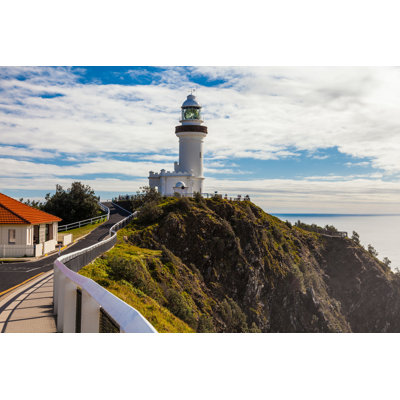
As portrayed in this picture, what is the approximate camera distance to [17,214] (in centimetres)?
2373

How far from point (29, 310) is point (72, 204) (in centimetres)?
3150

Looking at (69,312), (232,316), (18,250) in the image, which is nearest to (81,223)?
(18,250)

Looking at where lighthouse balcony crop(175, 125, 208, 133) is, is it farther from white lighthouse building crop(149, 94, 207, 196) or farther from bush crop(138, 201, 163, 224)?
bush crop(138, 201, 163, 224)

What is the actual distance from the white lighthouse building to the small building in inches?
887

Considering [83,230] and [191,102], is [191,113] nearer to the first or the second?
[191,102]

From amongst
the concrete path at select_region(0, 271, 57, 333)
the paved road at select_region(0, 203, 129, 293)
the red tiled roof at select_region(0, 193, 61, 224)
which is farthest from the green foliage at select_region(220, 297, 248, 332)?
the concrete path at select_region(0, 271, 57, 333)

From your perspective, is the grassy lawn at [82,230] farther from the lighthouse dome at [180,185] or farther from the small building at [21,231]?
the lighthouse dome at [180,185]

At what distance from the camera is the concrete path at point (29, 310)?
902 cm

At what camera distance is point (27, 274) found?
17.0m

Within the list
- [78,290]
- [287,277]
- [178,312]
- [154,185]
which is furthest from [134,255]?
[154,185]

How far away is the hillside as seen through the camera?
67.6ft

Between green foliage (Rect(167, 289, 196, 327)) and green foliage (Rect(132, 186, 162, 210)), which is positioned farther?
green foliage (Rect(132, 186, 162, 210))

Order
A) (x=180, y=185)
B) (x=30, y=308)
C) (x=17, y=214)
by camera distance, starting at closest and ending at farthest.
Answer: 1. (x=30, y=308)
2. (x=17, y=214)
3. (x=180, y=185)

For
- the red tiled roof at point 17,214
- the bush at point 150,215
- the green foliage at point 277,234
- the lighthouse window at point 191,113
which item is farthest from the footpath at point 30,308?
the lighthouse window at point 191,113
